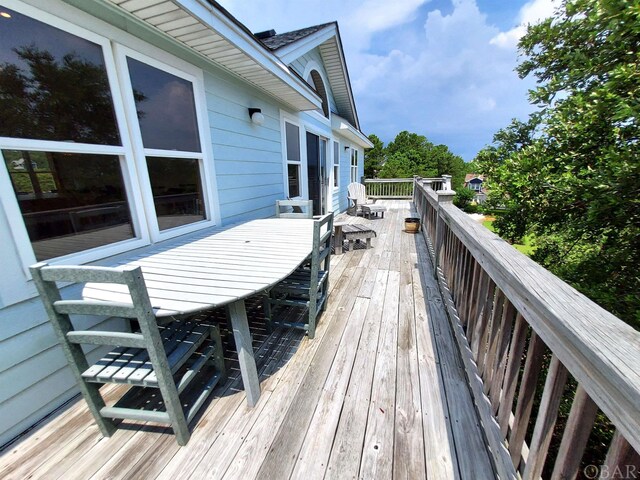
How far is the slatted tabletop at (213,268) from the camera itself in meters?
1.32

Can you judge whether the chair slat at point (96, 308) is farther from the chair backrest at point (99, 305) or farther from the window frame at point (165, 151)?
the window frame at point (165, 151)

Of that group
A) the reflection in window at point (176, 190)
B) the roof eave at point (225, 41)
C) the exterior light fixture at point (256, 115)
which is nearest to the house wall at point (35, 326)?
the roof eave at point (225, 41)

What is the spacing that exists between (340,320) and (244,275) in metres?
1.27

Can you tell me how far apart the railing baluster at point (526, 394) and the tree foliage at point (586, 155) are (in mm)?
1337

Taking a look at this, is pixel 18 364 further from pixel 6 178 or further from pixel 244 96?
pixel 244 96

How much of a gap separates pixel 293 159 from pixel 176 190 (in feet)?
8.99

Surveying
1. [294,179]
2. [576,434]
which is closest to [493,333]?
[576,434]

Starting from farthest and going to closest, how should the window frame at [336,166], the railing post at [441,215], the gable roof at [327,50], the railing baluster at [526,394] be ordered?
the window frame at [336,166], the gable roof at [327,50], the railing post at [441,215], the railing baluster at [526,394]

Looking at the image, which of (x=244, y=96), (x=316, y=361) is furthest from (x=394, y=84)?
(x=316, y=361)

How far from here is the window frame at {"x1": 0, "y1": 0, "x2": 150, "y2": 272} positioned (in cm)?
142

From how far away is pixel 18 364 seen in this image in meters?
1.47

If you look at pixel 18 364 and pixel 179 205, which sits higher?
pixel 179 205

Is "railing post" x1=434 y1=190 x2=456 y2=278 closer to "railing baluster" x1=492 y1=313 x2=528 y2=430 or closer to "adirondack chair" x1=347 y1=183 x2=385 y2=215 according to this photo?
"railing baluster" x1=492 y1=313 x2=528 y2=430

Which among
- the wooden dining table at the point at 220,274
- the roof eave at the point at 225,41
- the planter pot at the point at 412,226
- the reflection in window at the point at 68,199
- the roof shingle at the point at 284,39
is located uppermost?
the roof shingle at the point at 284,39
